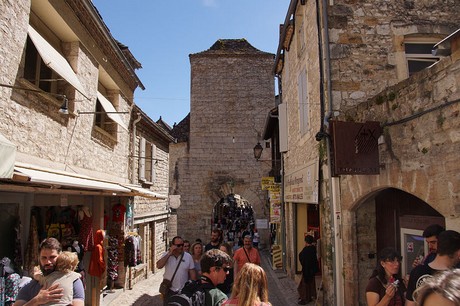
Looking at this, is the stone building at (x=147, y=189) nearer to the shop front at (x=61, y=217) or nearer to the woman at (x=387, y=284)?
the shop front at (x=61, y=217)

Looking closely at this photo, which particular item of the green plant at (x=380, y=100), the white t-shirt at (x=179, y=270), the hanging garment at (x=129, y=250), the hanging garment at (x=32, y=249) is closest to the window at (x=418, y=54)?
the green plant at (x=380, y=100)

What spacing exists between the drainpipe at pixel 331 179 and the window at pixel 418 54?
1662 millimetres

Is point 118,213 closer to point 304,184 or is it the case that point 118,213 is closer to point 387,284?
point 304,184

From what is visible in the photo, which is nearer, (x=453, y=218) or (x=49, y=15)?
(x=453, y=218)

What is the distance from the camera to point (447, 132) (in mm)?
4078

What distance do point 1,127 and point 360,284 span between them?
18.3 ft

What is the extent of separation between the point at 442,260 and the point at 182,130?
20504 mm

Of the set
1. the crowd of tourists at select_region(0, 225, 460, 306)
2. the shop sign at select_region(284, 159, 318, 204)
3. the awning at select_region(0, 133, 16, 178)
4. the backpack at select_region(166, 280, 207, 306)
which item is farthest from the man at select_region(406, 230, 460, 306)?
the shop sign at select_region(284, 159, 318, 204)

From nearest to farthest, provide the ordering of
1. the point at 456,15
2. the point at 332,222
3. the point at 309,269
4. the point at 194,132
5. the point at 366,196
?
the point at 366,196, the point at 332,222, the point at 456,15, the point at 309,269, the point at 194,132

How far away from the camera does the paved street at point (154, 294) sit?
9.36 m

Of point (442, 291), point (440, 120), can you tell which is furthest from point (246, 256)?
point (442, 291)

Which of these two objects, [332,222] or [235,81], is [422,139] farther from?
[235,81]

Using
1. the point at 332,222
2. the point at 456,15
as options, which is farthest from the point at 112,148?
the point at 456,15

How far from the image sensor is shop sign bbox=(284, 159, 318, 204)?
315 inches
